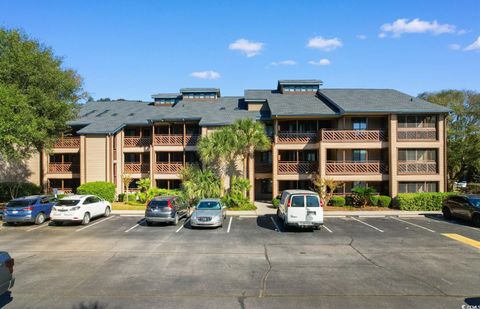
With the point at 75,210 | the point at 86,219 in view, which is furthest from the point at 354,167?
the point at 75,210

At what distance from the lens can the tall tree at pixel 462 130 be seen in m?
36.4

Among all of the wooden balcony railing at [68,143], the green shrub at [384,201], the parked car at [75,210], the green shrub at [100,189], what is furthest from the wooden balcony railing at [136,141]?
the green shrub at [384,201]

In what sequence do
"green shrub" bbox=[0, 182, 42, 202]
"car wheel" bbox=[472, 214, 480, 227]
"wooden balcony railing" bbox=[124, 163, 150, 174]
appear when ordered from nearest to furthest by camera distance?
"car wheel" bbox=[472, 214, 480, 227]
"green shrub" bbox=[0, 182, 42, 202]
"wooden balcony railing" bbox=[124, 163, 150, 174]

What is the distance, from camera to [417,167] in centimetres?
2703

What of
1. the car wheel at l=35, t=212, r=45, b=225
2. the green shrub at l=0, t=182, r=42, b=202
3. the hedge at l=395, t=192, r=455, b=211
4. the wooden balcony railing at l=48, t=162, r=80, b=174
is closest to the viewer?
the car wheel at l=35, t=212, r=45, b=225

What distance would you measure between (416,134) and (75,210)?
1039 inches

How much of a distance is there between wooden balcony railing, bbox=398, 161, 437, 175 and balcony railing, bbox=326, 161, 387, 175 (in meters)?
1.30

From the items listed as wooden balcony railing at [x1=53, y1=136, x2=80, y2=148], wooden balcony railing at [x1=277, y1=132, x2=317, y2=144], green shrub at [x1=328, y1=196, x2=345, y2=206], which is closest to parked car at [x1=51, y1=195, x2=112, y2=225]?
wooden balcony railing at [x1=53, y1=136, x2=80, y2=148]

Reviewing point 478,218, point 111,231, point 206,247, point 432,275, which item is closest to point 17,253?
point 111,231

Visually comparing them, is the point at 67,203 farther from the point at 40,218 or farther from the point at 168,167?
the point at 168,167

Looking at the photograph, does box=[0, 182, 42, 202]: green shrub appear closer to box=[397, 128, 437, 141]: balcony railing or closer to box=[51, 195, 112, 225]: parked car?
box=[51, 195, 112, 225]: parked car

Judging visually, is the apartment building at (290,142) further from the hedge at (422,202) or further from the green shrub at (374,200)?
the hedge at (422,202)

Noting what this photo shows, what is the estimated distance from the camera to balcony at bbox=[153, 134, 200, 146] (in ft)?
100

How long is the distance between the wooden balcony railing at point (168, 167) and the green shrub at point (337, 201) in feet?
45.4
